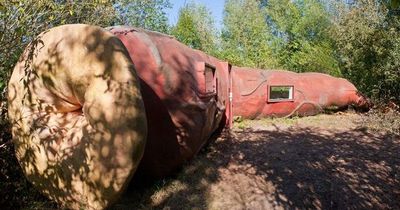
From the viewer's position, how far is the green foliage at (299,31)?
2473cm

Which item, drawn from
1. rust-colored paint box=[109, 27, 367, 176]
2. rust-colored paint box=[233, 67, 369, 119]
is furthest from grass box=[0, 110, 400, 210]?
rust-colored paint box=[233, 67, 369, 119]

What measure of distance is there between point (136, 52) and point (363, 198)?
371 centimetres

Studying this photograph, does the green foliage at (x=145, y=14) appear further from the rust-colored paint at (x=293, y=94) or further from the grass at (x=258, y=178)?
the grass at (x=258, y=178)

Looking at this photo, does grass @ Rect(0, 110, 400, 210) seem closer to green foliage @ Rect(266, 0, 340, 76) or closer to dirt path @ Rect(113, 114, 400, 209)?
dirt path @ Rect(113, 114, 400, 209)

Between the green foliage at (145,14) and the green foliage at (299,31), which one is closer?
the green foliage at (145,14)

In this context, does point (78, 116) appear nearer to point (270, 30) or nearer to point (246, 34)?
point (246, 34)

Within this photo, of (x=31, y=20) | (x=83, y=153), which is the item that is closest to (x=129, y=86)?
(x=83, y=153)

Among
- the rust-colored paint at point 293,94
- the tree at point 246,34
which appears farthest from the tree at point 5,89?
the tree at point 246,34

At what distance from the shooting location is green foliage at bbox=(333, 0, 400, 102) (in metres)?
13.2

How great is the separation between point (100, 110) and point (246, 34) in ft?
88.4

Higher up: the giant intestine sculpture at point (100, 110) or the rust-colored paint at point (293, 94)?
the giant intestine sculpture at point (100, 110)

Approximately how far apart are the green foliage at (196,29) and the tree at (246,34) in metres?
1.05

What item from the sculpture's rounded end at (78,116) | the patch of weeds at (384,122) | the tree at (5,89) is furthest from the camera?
the patch of weeds at (384,122)

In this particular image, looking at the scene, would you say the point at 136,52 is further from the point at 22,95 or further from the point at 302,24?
the point at 302,24
